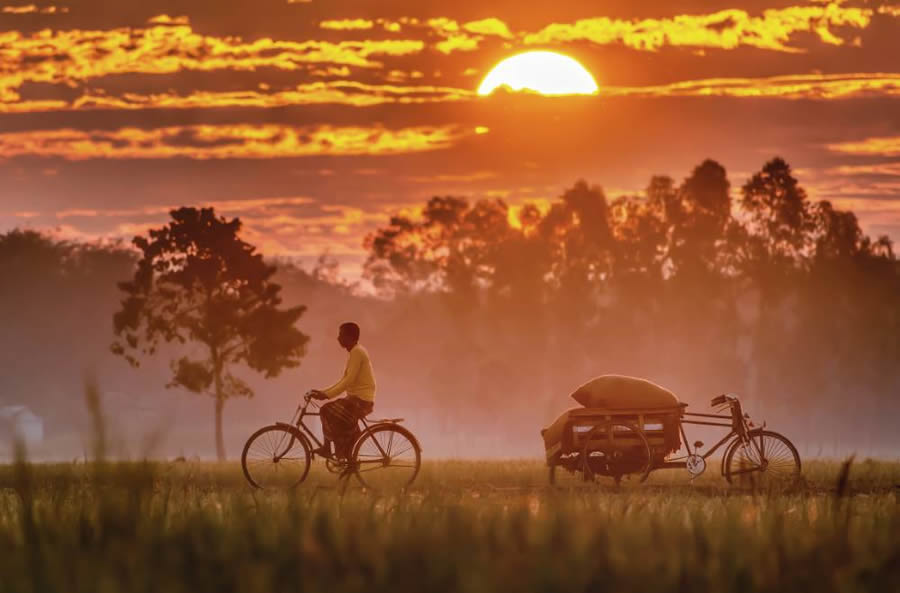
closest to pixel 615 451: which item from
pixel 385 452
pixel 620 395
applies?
pixel 620 395

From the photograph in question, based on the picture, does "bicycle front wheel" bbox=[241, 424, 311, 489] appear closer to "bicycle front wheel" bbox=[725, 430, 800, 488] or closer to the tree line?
"bicycle front wheel" bbox=[725, 430, 800, 488]

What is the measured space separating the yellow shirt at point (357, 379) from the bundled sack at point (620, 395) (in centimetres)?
348

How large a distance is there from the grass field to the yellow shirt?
29.5ft

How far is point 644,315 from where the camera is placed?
284ft

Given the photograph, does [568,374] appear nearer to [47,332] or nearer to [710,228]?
[710,228]

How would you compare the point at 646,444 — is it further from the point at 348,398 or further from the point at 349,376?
the point at 349,376

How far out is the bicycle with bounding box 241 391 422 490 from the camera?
18.2 meters

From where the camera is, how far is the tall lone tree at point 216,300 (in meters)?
A: 50.2

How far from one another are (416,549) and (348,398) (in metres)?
11.0

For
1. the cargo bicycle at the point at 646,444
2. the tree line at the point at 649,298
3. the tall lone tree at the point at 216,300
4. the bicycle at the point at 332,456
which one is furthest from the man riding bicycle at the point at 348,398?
the tree line at the point at 649,298

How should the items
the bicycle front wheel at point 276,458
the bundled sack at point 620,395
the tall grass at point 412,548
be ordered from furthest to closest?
1. the bundled sack at point 620,395
2. the bicycle front wheel at point 276,458
3. the tall grass at point 412,548

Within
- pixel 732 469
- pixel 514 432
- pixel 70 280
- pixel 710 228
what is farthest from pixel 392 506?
pixel 70 280

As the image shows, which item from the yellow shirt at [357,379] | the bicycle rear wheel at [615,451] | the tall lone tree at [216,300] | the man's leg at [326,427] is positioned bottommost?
the bicycle rear wheel at [615,451]

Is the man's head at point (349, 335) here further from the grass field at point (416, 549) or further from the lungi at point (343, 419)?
the grass field at point (416, 549)
